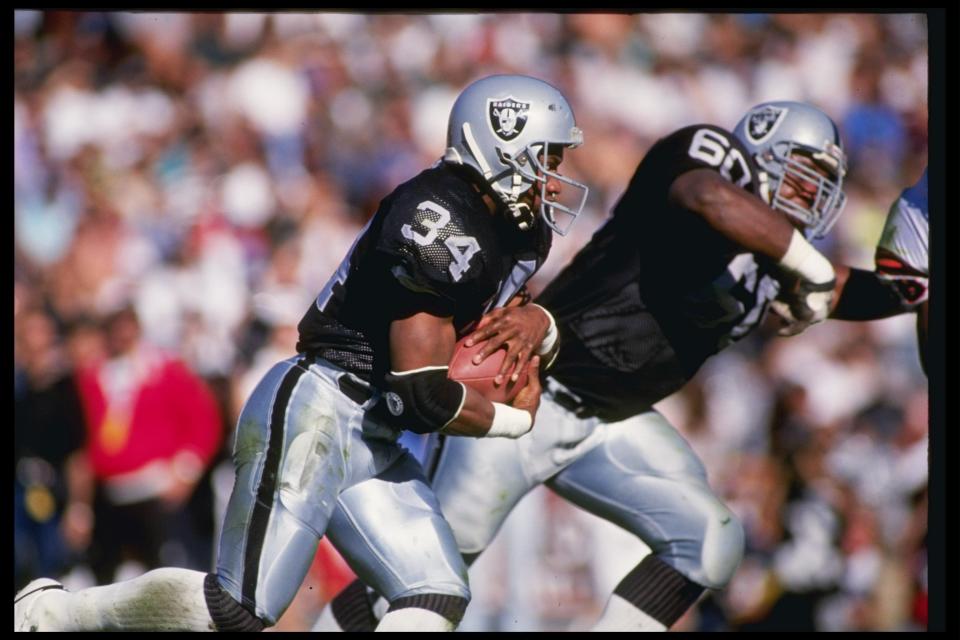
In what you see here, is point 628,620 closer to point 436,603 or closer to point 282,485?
point 436,603

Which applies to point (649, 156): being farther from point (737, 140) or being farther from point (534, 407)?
point (534, 407)

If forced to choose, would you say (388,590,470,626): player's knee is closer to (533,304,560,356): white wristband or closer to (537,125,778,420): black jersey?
(533,304,560,356): white wristband

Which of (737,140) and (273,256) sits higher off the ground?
(737,140)

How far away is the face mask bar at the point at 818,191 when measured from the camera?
3953 mm

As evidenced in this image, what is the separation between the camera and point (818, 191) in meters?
3.98

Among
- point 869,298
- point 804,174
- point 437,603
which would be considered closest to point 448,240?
A: point 437,603

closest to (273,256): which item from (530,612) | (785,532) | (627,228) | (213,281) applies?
(213,281)

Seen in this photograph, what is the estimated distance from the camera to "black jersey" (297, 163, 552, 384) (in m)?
3.22

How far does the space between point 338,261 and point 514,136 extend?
368 centimetres

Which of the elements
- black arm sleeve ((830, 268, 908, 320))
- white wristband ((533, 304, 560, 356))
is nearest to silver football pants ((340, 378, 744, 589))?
white wristband ((533, 304, 560, 356))

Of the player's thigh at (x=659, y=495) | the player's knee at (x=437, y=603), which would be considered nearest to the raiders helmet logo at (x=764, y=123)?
the player's thigh at (x=659, y=495)

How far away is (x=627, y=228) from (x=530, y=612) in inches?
90.2

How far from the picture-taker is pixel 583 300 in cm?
400

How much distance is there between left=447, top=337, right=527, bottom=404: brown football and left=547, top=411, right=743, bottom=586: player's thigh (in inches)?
23.9
